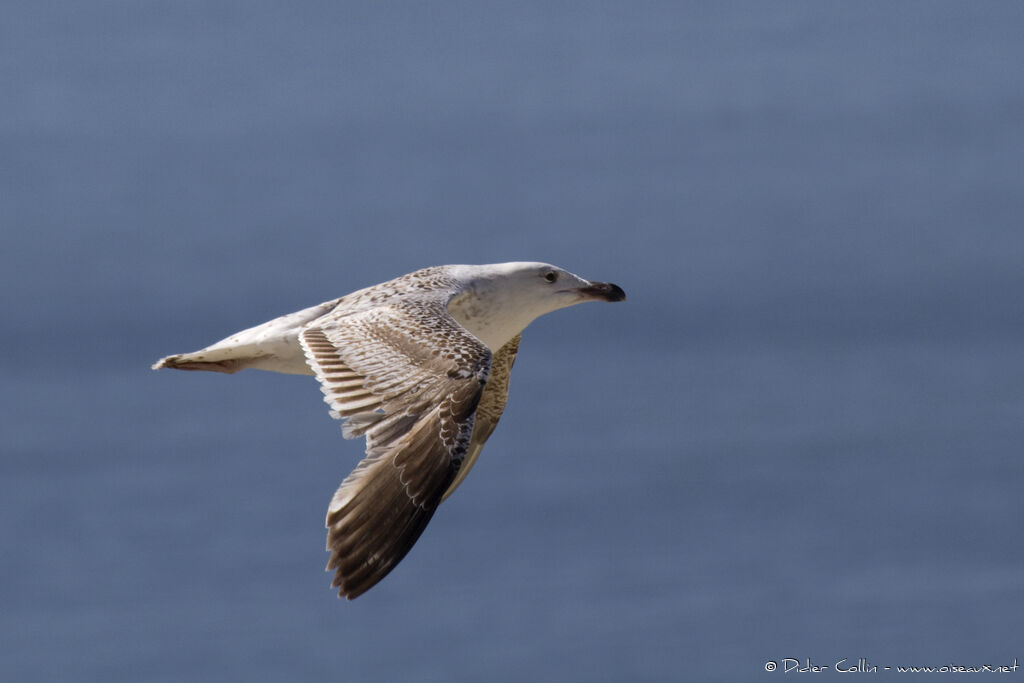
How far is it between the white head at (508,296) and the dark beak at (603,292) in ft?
0.04

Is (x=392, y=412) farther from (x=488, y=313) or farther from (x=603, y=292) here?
(x=603, y=292)

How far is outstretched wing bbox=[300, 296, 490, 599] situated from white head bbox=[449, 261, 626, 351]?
119 cm

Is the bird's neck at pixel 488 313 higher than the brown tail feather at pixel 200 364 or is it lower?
higher

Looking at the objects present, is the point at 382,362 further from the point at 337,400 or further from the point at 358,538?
the point at 358,538

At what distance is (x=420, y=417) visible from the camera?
74.6 feet

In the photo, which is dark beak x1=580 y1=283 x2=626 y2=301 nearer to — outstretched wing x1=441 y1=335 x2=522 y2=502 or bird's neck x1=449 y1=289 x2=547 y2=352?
bird's neck x1=449 y1=289 x2=547 y2=352

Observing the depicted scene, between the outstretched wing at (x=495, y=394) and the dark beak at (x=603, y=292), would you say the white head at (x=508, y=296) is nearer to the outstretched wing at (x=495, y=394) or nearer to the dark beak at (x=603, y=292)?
the dark beak at (x=603, y=292)

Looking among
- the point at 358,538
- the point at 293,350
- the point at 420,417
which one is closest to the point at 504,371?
the point at 293,350

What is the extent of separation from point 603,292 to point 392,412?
5.54 metres

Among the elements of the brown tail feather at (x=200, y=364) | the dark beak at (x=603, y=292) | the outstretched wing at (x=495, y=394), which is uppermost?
the dark beak at (x=603, y=292)

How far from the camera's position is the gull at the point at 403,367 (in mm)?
21172

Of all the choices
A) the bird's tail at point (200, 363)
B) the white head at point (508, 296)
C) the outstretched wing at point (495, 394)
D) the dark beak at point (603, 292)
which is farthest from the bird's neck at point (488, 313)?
the bird's tail at point (200, 363)

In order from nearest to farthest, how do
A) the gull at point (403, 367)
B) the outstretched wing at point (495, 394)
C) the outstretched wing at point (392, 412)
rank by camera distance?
the outstretched wing at point (392, 412), the gull at point (403, 367), the outstretched wing at point (495, 394)

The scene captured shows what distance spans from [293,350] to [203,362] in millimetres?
1549
